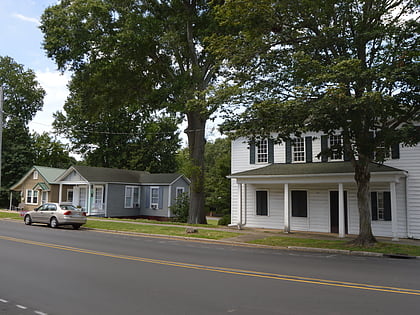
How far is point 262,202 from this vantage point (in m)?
24.0

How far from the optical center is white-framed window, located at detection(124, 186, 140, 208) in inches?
1451

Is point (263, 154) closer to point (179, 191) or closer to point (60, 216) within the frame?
point (60, 216)

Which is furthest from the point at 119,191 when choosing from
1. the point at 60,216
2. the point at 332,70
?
the point at 332,70

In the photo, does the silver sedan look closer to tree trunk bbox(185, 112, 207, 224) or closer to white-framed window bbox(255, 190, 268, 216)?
tree trunk bbox(185, 112, 207, 224)

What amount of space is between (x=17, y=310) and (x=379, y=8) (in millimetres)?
15580

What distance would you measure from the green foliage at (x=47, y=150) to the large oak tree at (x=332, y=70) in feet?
135

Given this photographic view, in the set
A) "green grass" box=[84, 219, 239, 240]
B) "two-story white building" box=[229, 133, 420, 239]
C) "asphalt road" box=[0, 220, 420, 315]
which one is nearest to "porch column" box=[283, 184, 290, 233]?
"two-story white building" box=[229, 133, 420, 239]

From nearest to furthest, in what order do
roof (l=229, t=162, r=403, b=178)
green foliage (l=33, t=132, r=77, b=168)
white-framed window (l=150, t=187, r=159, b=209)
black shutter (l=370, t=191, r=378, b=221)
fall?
1. roof (l=229, t=162, r=403, b=178)
2. black shutter (l=370, t=191, r=378, b=221)
3. white-framed window (l=150, t=187, r=159, b=209)
4. green foliage (l=33, t=132, r=77, b=168)

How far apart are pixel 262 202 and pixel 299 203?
7.78 feet

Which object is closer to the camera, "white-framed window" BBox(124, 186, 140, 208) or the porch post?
the porch post

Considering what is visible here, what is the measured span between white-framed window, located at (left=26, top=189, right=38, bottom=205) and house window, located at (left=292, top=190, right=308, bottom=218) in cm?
2814

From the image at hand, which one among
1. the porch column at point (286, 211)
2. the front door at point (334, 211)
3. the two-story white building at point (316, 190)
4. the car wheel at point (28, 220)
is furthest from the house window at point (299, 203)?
the car wheel at point (28, 220)

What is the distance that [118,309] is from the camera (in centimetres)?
618

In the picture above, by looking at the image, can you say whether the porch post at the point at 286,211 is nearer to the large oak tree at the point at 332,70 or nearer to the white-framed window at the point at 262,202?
the white-framed window at the point at 262,202
